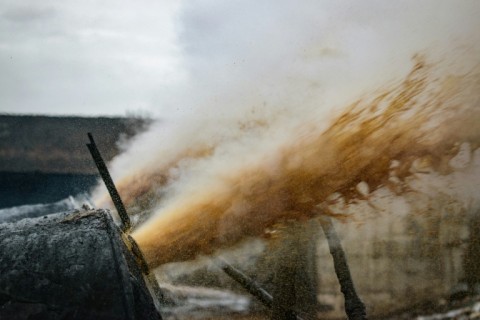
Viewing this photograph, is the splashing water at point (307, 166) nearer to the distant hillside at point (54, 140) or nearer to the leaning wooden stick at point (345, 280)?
the leaning wooden stick at point (345, 280)

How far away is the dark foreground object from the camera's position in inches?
73.9

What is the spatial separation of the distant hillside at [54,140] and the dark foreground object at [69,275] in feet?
20.8

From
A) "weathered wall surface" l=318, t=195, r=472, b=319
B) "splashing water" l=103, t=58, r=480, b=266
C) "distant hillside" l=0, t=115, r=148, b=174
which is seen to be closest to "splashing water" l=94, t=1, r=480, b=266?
"splashing water" l=103, t=58, r=480, b=266

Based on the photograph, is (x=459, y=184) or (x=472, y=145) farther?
(x=459, y=184)

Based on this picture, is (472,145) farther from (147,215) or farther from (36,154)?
(36,154)

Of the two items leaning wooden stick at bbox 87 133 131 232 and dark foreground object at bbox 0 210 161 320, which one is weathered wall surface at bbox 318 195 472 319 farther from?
dark foreground object at bbox 0 210 161 320

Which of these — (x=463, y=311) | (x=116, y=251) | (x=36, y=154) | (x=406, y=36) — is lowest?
(x=463, y=311)

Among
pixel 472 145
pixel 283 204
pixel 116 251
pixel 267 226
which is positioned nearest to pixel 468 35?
pixel 472 145

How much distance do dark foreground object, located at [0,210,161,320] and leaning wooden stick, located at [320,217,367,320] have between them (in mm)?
1636

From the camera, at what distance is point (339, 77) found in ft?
11.2

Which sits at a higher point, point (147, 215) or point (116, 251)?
point (147, 215)

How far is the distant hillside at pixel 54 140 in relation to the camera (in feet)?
27.9

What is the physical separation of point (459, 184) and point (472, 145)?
3.53 ft

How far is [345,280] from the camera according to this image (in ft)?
10.3
